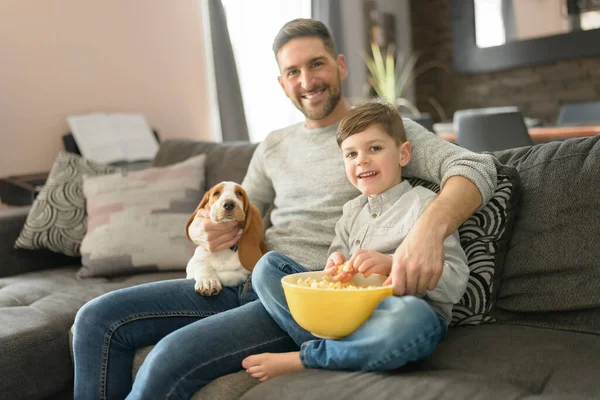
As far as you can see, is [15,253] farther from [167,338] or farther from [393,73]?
[393,73]

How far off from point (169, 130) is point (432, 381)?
310 cm

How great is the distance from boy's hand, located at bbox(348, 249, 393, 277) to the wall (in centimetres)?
428

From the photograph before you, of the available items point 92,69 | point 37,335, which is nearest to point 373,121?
point 37,335

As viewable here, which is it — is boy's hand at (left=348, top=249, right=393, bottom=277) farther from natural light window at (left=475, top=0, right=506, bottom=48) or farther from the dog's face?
natural light window at (left=475, top=0, right=506, bottom=48)

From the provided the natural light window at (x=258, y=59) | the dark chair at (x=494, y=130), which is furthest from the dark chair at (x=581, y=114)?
the natural light window at (x=258, y=59)

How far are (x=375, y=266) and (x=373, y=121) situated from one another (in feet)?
1.27

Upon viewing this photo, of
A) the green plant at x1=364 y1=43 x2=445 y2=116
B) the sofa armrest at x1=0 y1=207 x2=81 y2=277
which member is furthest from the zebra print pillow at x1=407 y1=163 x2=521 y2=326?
the green plant at x1=364 y1=43 x2=445 y2=116

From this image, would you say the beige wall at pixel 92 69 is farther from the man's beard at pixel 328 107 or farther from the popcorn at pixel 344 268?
the popcorn at pixel 344 268

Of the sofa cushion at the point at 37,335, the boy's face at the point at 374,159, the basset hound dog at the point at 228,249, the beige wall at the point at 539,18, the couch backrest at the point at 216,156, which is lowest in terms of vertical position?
the sofa cushion at the point at 37,335

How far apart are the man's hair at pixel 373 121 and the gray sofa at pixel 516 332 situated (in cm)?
36

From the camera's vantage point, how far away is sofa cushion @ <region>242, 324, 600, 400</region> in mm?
1062

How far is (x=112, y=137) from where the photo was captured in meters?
3.17

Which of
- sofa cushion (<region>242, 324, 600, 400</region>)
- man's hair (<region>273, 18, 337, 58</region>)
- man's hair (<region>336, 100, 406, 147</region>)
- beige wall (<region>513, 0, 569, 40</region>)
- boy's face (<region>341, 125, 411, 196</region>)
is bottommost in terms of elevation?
sofa cushion (<region>242, 324, 600, 400</region>)

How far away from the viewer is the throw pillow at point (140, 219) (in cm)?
217
